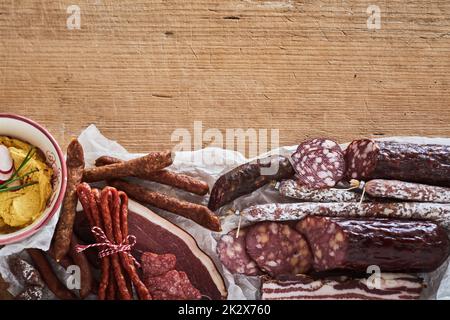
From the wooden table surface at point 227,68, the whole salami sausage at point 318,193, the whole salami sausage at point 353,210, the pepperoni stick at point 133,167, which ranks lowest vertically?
the whole salami sausage at point 353,210

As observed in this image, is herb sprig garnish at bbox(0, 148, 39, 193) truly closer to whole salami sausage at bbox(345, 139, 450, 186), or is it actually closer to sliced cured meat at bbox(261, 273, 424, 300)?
sliced cured meat at bbox(261, 273, 424, 300)

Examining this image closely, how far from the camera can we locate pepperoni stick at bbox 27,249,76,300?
286cm

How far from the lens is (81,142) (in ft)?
9.92

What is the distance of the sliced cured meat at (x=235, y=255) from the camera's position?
292 centimetres

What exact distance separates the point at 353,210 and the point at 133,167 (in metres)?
1.08

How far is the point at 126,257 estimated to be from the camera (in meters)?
2.79

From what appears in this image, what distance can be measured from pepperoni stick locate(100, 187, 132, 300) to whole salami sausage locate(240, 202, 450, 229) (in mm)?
651

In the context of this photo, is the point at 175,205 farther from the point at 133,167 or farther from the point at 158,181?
the point at 133,167

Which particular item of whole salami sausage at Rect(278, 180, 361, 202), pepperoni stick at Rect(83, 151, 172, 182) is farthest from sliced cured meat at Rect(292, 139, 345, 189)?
pepperoni stick at Rect(83, 151, 172, 182)

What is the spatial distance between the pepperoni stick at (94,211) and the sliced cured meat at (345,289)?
76cm

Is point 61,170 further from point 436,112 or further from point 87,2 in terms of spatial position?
point 436,112

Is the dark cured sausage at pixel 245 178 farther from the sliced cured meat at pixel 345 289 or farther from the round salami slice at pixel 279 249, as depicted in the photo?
the sliced cured meat at pixel 345 289

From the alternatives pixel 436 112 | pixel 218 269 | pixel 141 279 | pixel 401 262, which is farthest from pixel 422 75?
pixel 141 279

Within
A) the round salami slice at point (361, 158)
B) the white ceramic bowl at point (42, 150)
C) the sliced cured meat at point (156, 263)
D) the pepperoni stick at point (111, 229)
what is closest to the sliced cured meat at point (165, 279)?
the sliced cured meat at point (156, 263)
